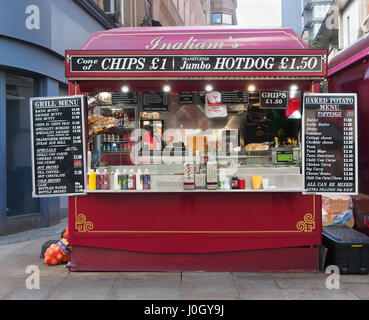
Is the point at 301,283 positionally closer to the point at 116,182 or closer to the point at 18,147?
the point at 116,182

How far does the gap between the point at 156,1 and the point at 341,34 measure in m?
8.49

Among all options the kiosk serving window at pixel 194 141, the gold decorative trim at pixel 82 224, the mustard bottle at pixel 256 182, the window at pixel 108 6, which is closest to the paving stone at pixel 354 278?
the kiosk serving window at pixel 194 141

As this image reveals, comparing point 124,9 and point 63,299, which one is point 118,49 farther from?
point 124,9

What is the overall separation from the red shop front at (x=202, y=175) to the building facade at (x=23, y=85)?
3.48 metres

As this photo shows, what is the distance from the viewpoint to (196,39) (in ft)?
21.3

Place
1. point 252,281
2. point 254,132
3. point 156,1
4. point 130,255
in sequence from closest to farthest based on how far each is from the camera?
point 252,281
point 130,255
point 254,132
point 156,1

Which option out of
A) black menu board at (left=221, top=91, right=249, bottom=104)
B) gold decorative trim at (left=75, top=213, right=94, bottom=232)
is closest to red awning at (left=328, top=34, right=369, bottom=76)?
black menu board at (left=221, top=91, right=249, bottom=104)

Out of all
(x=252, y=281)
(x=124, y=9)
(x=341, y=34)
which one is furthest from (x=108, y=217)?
(x=341, y=34)

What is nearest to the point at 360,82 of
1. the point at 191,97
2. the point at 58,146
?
the point at 191,97

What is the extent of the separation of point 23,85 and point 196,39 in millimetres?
5148

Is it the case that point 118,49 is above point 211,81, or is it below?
above

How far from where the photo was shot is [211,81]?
639 centimetres

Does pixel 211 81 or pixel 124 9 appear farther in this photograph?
pixel 124 9

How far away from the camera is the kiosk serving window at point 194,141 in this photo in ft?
20.1
